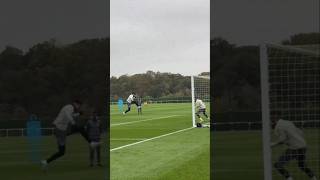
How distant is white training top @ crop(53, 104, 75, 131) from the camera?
13688 millimetres

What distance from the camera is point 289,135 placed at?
9.76 meters

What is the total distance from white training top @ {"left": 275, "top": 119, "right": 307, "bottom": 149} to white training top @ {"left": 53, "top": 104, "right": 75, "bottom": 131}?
5953 millimetres

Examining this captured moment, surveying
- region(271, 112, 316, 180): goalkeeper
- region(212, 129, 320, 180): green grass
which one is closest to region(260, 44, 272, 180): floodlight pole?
region(271, 112, 316, 180): goalkeeper

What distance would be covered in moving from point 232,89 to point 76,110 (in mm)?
25637

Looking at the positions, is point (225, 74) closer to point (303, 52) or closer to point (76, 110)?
point (76, 110)

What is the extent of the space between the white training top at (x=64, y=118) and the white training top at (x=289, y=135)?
5953 mm

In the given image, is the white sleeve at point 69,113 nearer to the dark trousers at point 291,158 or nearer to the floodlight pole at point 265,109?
the dark trousers at point 291,158

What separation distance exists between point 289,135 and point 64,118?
6.25m

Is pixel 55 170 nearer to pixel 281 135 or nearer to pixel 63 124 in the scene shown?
pixel 63 124

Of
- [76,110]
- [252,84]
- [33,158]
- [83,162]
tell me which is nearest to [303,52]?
[76,110]

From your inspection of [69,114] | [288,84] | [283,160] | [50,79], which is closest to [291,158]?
[283,160]

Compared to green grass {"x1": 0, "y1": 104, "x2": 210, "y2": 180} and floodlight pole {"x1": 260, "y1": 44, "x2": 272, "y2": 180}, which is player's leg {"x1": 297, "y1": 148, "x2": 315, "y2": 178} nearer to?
floodlight pole {"x1": 260, "y1": 44, "x2": 272, "y2": 180}

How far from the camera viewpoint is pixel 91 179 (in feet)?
41.4

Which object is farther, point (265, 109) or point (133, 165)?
point (133, 165)
